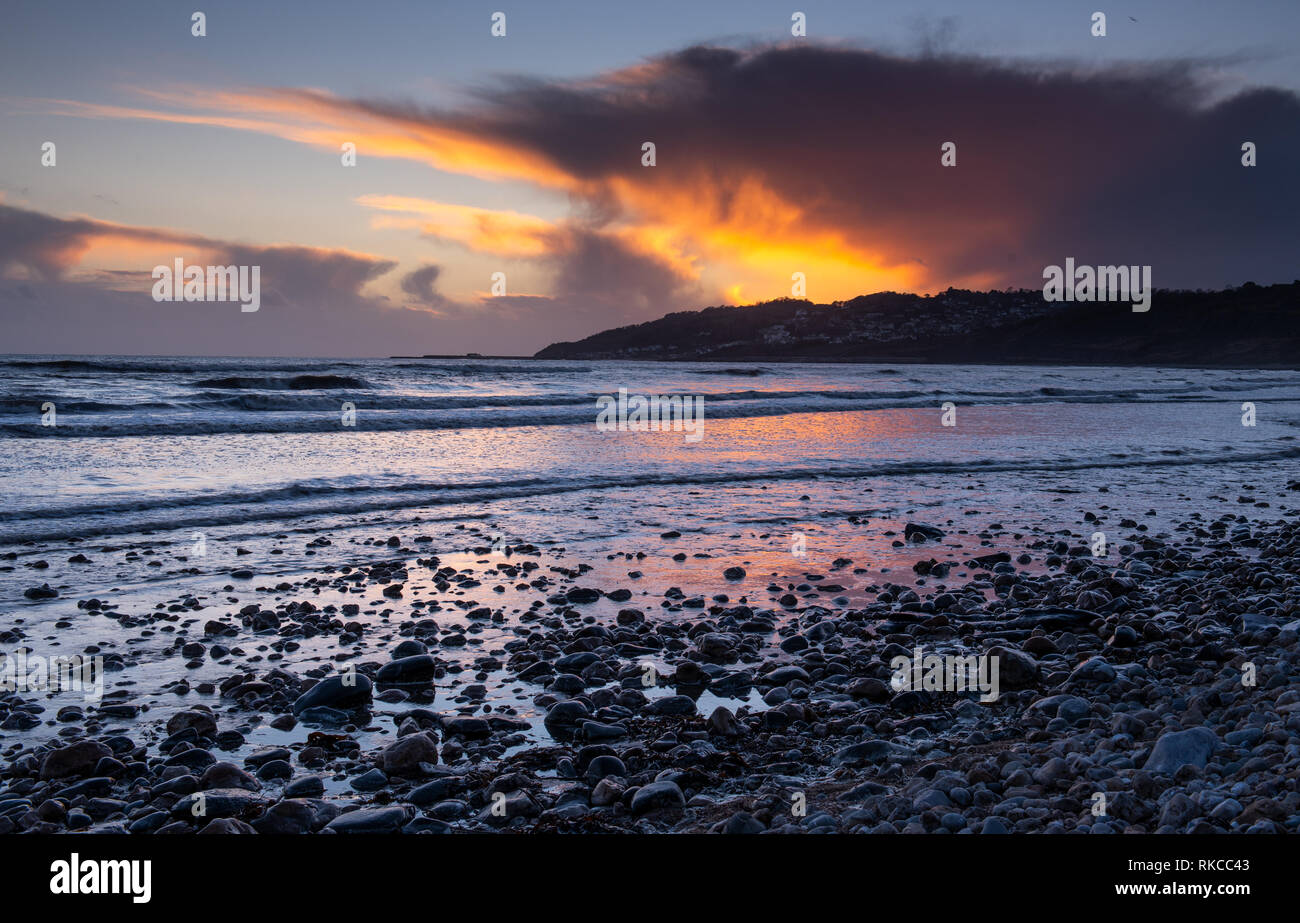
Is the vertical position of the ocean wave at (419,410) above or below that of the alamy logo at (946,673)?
above

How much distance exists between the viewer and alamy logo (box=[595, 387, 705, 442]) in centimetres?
2369

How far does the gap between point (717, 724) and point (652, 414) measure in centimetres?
2593

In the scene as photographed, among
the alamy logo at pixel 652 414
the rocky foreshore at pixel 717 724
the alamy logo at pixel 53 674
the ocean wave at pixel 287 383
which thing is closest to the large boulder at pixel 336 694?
the rocky foreshore at pixel 717 724

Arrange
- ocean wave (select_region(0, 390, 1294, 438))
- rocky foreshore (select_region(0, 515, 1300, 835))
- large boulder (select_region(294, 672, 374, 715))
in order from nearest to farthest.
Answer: rocky foreshore (select_region(0, 515, 1300, 835)) < large boulder (select_region(294, 672, 374, 715)) < ocean wave (select_region(0, 390, 1294, 438))

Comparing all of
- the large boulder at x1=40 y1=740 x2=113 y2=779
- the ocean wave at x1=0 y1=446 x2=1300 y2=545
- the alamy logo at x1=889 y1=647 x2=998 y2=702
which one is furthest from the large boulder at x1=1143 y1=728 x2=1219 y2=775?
the ocean wave at x1=0 y1=446 x2=1300 y2=545

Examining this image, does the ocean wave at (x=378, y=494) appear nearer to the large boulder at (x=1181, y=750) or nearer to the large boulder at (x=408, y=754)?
the large boulder at (x=408, y=754)

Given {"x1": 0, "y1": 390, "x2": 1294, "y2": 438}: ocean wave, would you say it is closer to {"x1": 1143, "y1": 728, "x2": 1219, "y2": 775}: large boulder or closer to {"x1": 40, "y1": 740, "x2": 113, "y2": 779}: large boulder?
{"x1": 40, "y1": 740, "x2": 113, "y2": 779}: large boulder

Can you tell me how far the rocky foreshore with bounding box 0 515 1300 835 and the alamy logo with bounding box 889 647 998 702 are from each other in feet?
0.23

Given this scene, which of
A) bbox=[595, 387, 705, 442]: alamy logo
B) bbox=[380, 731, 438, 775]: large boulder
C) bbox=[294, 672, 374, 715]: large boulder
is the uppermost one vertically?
bbox=[595, 387, 705, 442]: alamy logo
